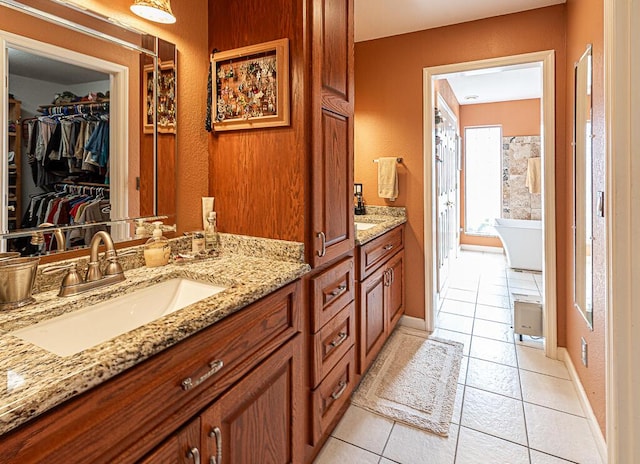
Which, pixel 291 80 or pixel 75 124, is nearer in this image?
pixel 75 124

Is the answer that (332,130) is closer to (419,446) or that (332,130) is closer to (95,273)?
(95,273)

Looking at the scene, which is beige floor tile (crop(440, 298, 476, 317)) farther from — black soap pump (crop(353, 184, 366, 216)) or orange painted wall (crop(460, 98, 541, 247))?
orange painted wall (crop(460, 98, 541, 247))

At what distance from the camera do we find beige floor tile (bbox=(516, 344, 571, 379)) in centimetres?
226

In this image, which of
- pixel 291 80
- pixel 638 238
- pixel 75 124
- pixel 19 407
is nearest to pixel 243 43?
pixel 291 80

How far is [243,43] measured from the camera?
59.7 inches

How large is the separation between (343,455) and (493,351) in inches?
59.7

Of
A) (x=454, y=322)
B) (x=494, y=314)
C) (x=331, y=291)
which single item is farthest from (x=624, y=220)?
(x=494, y=314)

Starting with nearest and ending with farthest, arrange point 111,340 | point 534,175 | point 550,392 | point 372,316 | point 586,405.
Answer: point 111,340 < point 586,405 < point 550,392 < point 372,316 < point 534,175

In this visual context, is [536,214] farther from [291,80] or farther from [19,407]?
[19,407]

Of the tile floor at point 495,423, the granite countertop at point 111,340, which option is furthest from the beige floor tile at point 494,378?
the granite countertop at point 111,340

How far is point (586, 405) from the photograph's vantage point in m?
1.85

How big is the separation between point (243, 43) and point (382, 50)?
1.77m

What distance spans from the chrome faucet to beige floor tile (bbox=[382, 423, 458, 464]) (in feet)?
4.63

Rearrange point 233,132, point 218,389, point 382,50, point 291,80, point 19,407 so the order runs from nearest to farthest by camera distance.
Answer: point 19,407
point 218,389
point 291,80
point 233,132
point 382,50
